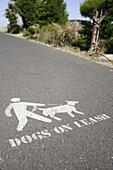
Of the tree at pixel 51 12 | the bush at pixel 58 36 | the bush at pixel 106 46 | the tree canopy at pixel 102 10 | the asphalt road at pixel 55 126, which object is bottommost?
the asphalt road at pixel 55 126

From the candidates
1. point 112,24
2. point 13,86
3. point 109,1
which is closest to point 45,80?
point 13,86

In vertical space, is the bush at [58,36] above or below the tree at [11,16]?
below

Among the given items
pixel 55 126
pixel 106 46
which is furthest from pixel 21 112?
pixel 106 46

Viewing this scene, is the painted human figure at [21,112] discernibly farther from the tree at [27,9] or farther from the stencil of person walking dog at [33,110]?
the tree at [27,9]

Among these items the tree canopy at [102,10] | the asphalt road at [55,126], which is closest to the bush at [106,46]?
the tree canopy at [102,10]

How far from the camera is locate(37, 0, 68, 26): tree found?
2191cm

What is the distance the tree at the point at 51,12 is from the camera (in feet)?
71.9

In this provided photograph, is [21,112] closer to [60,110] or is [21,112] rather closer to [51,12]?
[60,110]

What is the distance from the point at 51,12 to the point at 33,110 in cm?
2240

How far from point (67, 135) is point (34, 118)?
0.61 m

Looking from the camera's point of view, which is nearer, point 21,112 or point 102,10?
point 21,112

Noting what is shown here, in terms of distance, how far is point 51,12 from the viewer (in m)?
22.1

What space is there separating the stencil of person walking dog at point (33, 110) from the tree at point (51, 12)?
21.4 m

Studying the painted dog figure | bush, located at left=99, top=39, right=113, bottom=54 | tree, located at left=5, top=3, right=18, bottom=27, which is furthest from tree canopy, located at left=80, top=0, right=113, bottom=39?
tree, located at left=5, top=3, right=18, bottom=27
